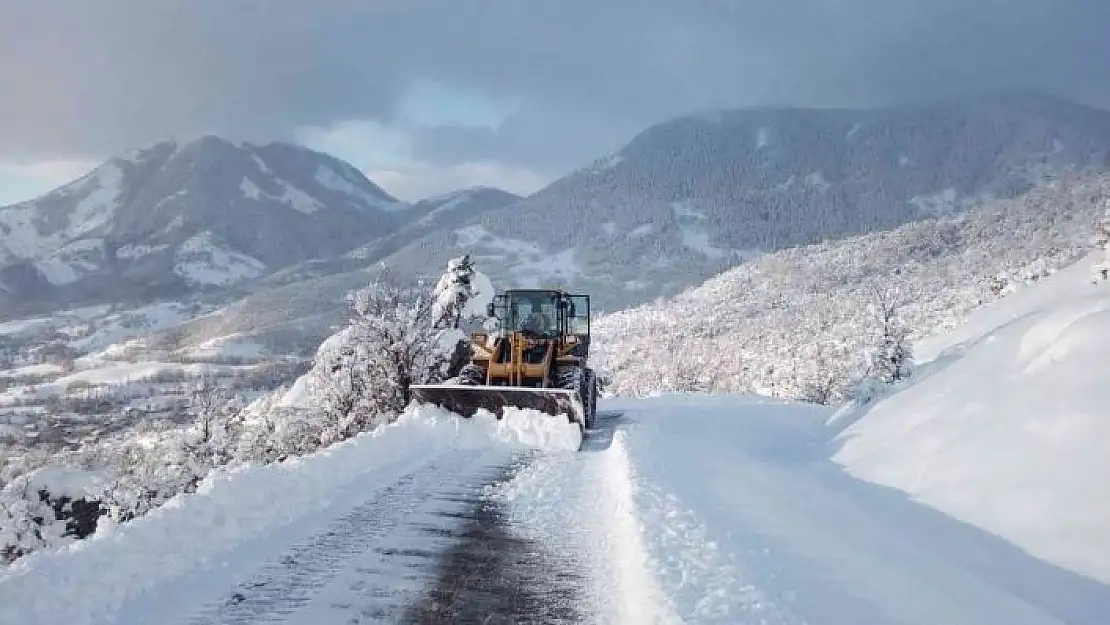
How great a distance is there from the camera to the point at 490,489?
9945mm

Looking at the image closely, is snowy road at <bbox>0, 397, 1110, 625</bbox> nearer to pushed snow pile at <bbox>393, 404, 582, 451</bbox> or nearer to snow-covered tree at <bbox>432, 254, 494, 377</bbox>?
pushed snow pile at <bbox>393, 404, 582, 451</bbox>

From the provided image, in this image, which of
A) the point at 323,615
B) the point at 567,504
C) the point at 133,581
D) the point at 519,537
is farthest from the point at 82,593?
the point at 567,504

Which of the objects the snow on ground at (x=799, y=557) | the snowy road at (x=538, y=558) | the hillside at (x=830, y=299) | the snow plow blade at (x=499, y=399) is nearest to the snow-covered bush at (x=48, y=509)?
the snow plow blade at (x=499, y=399)

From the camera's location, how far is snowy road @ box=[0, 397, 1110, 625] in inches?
209

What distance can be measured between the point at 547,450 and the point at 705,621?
885 cm

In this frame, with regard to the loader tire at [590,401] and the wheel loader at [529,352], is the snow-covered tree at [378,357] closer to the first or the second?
the wheel loader at [529,352]

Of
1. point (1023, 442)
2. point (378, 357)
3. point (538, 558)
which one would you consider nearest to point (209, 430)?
point (378, 357)

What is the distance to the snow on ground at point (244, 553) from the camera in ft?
16.9

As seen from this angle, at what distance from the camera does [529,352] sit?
60.5ft

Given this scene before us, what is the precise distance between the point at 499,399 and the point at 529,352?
3152mm

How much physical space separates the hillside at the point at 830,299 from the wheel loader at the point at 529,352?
23157 mm

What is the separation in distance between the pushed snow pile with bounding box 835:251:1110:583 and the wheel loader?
22.0 ft

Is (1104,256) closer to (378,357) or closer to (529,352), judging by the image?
(529,352)

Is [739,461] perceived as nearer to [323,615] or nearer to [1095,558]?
[1095,558]
